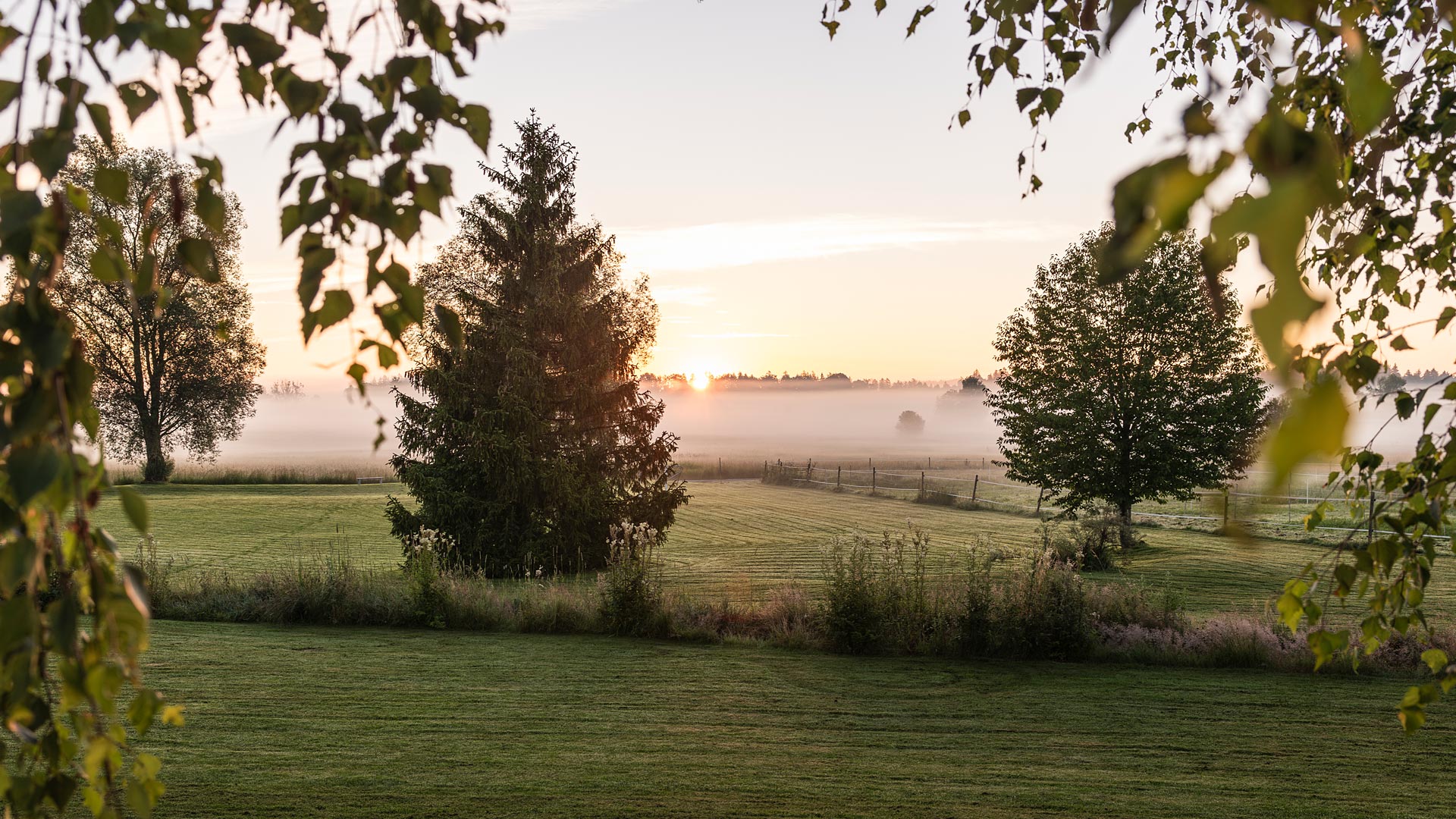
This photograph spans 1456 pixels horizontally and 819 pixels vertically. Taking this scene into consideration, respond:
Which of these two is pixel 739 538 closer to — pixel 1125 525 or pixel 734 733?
pixel 1125 525

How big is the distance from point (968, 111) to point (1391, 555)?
2.07m

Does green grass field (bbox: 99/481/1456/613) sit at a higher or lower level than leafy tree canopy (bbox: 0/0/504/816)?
lower

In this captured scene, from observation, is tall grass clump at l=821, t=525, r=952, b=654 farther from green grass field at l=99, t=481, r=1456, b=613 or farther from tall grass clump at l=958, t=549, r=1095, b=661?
green grass field at l=99, t=481, r=1456, b=613

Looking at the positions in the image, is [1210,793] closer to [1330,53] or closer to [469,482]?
[1330,53]

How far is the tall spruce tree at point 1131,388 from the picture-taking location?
16.7m

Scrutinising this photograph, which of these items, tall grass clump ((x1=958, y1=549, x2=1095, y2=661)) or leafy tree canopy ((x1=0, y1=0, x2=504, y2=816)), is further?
tall grass clump ((x1=958, y1=549, x2=1095, y2=661))

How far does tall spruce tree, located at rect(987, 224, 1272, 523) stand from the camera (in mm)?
16719

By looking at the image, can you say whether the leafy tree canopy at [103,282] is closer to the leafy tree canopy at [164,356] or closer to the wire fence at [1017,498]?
the wire fence at [1017,498]

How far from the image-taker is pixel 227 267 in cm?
2989

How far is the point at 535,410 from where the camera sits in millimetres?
14508

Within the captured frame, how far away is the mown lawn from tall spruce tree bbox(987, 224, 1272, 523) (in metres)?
9.59

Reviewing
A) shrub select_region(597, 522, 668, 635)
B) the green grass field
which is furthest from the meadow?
the green grass field

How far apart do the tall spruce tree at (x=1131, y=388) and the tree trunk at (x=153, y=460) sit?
2730cm

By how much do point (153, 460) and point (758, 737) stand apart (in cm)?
3130
